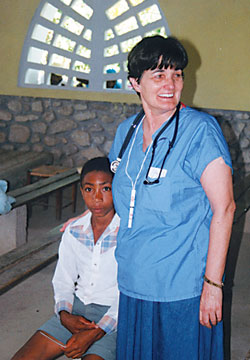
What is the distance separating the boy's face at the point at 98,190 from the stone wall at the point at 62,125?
396 centimetres

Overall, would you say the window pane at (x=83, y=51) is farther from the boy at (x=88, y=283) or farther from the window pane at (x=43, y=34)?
the boy at (x=88, y=283)

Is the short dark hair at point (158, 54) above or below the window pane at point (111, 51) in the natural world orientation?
below

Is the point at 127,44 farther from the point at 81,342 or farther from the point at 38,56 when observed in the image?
the point at 81,342

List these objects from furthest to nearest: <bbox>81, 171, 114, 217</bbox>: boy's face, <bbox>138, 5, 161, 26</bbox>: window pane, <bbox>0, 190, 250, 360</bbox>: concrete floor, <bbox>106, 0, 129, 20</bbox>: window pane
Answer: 1. <bbox>106, 0, 129, 20</bbox>: window pane
2. <bbox>138, 5, 161, 26</bbox>: window pane
3. <bbox>0, 190, 250, 360</bbox>: concrete floor
4. <bbox>81, 171, 114, 217</bbox>: boy's face

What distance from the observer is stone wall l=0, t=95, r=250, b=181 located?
6.01 meters

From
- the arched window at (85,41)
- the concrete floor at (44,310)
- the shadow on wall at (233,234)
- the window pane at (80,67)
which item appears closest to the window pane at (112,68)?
the arched window at (85,41)

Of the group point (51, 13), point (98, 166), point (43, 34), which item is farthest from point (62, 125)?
point (98, 166)

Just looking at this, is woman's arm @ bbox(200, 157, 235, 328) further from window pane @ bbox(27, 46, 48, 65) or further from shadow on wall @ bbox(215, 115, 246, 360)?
window pane @ bbox(27, 46, 48, 65)

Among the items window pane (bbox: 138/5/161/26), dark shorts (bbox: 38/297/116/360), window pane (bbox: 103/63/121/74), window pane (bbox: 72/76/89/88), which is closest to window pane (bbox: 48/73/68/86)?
window pane (bbox: 72/76/89/88)

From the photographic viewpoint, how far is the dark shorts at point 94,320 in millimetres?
1822

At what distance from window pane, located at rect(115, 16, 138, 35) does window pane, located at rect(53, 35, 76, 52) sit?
636 millimetres

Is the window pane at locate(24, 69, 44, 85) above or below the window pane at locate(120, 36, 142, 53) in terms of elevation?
below

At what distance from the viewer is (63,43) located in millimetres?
6180

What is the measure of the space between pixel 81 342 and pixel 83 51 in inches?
190
